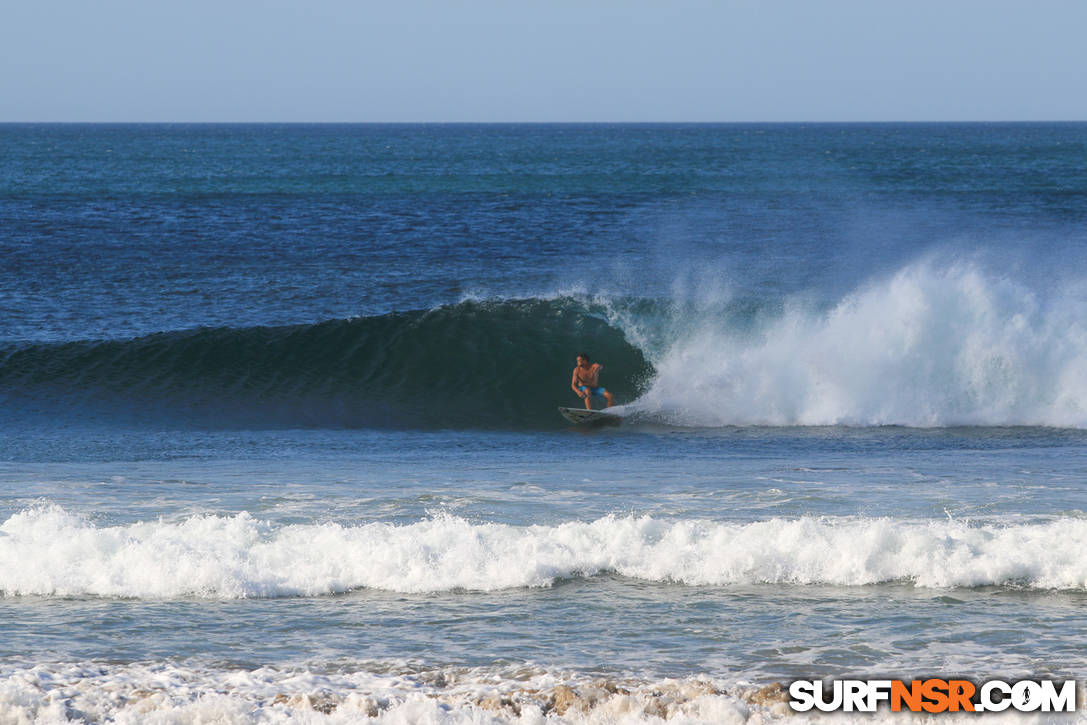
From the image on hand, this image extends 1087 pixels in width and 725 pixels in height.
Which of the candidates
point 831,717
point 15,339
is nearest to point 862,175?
point 15,339

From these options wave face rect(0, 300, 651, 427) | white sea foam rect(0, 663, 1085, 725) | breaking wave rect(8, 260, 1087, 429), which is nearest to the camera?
white sea foam rect(0, 663, 1085, 725)

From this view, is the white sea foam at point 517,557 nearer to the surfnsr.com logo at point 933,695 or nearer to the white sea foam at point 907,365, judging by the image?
the surfnsr.com logo at point 933,695

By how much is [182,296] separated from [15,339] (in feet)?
16.7

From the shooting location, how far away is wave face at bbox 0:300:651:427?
16734 mm

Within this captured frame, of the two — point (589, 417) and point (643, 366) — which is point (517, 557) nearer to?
point (589, 417)

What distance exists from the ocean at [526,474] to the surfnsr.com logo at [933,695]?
0.16 m

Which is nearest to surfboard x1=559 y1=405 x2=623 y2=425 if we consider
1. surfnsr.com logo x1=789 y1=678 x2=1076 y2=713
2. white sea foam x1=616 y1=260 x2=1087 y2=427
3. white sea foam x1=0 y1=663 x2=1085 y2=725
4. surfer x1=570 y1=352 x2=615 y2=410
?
surfer x1=570 y1=352 x2=615 y2=410

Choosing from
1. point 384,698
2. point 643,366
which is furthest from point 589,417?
point 384,698

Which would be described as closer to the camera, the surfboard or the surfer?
the surfboard

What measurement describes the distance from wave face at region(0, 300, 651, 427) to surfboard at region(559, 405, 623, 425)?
0.36m

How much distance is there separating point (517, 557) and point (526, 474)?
349 cm

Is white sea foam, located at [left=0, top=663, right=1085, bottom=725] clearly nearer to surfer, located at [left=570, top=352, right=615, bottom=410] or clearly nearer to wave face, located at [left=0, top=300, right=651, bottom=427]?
→ surfer, located at [left=570, top=352, right=615, bottom=410]

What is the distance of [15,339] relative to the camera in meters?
20.3

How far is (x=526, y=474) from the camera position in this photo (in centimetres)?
1190
